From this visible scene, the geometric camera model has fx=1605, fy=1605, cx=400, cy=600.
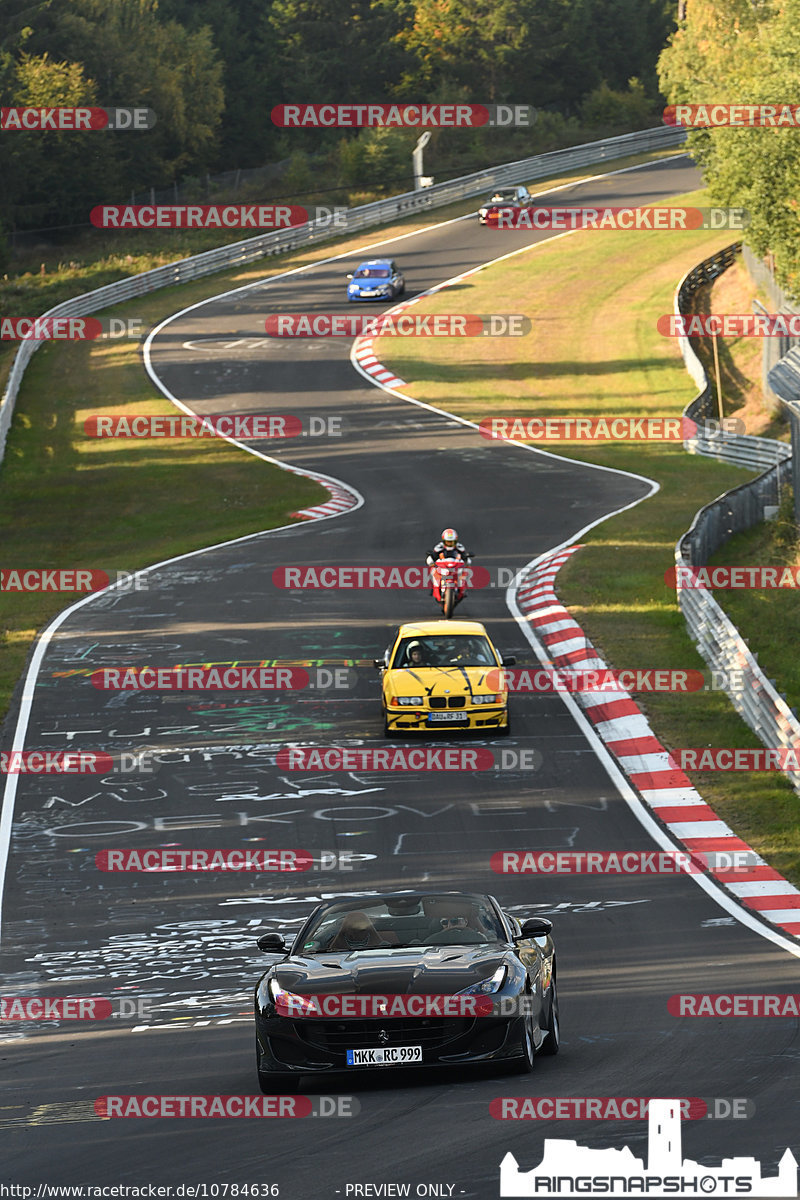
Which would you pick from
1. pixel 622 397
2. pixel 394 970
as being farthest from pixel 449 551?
pixel 622 397

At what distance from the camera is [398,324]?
57594 millimetres

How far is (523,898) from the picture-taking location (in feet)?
47.4

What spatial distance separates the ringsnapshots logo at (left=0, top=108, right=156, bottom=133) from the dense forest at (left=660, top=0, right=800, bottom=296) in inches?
1274

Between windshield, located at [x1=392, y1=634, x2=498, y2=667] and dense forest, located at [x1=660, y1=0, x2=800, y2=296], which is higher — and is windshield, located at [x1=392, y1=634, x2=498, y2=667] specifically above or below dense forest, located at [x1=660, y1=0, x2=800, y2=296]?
below

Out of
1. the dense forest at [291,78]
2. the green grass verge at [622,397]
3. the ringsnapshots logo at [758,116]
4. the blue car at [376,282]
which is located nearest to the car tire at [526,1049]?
the green grass verge at [622,397]

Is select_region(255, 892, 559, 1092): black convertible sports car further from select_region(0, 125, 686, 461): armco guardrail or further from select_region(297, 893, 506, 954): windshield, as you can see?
select_region(0, 125, 686, 461): armco guardrail

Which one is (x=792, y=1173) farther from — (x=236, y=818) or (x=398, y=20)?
(x=398, y=20)

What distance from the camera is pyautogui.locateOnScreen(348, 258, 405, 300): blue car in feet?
195

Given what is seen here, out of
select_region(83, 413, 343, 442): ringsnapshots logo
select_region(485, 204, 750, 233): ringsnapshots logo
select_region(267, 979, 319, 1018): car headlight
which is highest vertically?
select_region(485, 204, 750, 233): ringsnapshots logo

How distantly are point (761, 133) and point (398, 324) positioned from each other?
16496mm

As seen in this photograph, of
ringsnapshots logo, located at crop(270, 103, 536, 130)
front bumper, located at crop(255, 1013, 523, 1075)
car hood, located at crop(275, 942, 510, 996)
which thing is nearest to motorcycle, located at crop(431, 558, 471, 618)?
car hood, located at crop(275, 942, 510, 996)

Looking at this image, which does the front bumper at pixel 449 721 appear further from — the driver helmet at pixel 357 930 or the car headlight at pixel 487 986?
the car headlight at pixel 487 986

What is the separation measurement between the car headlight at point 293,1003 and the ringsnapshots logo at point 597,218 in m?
65.8

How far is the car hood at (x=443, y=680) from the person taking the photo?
20.2m
